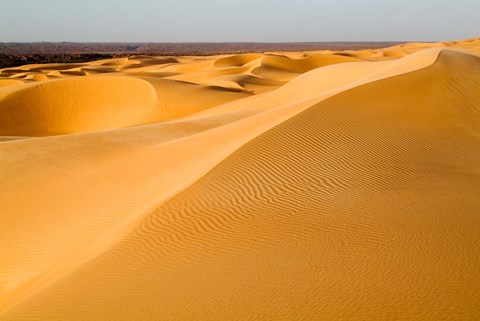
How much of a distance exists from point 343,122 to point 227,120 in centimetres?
536

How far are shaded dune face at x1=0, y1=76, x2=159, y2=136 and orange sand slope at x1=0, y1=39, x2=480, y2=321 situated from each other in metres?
10.3

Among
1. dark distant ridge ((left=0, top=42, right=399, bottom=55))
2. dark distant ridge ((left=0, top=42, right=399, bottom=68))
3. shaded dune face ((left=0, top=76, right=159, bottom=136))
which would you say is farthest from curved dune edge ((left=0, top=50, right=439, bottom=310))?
dark distant ridge ((left=0, top=42, right=399, bottom=55))

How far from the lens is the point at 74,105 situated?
75.4ft

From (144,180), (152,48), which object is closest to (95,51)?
(152,48)

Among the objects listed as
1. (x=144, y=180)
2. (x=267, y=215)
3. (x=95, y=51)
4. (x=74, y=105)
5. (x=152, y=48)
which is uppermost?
(x=152, y=48)

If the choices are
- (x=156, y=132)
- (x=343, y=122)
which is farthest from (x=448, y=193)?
(x=156, y=132)

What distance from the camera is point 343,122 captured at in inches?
332

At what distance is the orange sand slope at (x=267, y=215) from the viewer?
3.59 metres

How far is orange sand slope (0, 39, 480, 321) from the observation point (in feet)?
11.8

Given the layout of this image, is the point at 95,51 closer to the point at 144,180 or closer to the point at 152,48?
the point at 152,48

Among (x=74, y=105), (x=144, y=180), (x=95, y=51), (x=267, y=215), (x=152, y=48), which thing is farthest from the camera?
(x=152, y=48)

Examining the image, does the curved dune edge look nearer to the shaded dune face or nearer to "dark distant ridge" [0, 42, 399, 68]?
the shaded dune face

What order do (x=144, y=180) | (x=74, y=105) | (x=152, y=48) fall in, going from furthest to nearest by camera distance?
(x=152, y=48), (x=74, y=105), (x=144, y=180)

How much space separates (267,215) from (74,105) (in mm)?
20025
